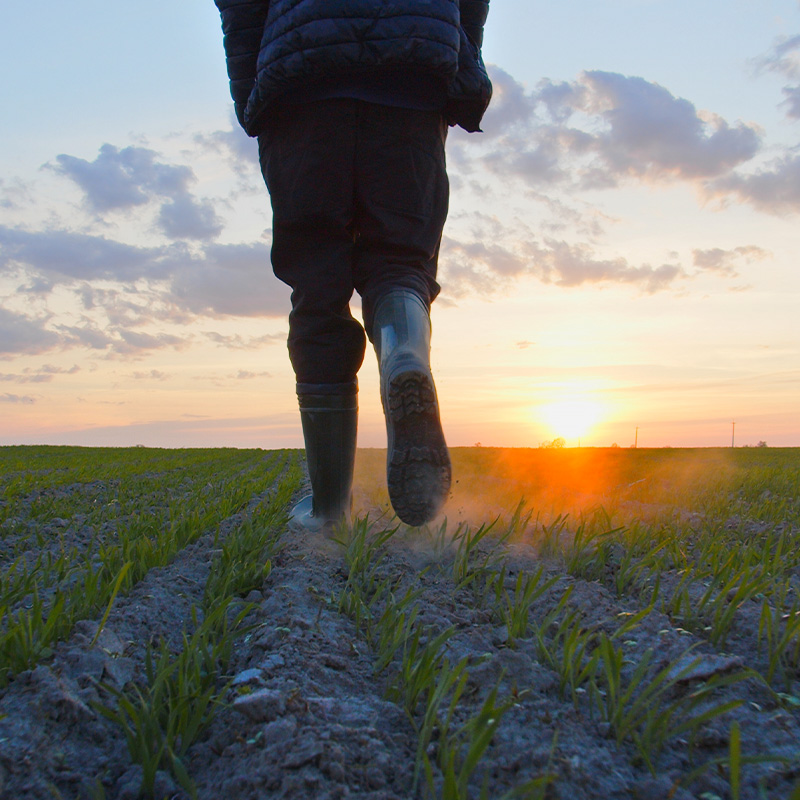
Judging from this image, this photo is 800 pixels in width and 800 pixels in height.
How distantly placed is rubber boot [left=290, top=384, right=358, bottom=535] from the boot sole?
0.57m

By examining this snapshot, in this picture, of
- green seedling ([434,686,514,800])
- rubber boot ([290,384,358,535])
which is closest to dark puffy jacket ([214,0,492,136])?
rubber boot ([290,384,358,535])

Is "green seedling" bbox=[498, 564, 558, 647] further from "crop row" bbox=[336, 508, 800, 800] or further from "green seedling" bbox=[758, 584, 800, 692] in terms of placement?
"green seedling" bbox=[758, 584, 800, 692]

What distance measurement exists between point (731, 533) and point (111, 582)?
2152 mm

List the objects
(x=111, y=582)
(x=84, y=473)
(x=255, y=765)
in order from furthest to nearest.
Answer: (x=84, y=473), (x=111, y=582), (x=255, y=765)

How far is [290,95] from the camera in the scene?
2.23 m

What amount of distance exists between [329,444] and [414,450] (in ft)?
2.13

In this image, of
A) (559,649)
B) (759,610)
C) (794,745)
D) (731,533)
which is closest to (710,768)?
(794,745)

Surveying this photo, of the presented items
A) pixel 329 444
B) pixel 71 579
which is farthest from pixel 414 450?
pixel 71 579

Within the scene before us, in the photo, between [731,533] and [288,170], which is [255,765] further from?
[731,533]

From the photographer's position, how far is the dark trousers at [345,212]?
2.25 m

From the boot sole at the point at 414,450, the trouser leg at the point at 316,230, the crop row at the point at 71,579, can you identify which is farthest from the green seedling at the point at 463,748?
the trouser leg at the point at 316,230

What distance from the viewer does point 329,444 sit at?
2.54m

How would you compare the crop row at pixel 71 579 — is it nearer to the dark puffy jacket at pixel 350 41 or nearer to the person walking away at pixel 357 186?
the person walking away at pixel 357 186

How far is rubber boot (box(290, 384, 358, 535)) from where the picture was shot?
8.30 ft
